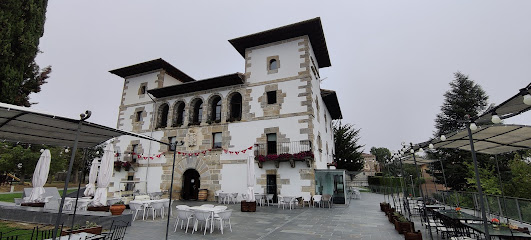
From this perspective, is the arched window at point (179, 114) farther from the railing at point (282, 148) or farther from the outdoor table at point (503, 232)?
the outdoor table at point (503, 232)

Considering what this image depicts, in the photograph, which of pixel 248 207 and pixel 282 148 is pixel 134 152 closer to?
pixel 248 207

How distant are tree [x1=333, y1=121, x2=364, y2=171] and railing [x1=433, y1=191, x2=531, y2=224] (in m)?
10.8

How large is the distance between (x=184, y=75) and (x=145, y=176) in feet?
32.0

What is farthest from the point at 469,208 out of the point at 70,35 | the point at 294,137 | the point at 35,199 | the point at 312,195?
the point at 70,35

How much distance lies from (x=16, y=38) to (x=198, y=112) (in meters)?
10.4

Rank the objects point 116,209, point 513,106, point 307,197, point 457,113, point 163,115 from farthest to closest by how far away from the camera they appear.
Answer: point 457,113 < point 163,115 < point 307,197 < point 116,209 < point 513,106

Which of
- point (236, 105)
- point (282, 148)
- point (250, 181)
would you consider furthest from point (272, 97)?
point (250, 181)

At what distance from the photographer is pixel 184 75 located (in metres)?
22.2

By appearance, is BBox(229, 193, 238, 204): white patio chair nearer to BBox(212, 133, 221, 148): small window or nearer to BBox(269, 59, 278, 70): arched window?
BBox(212, 133, 221, 148): small window

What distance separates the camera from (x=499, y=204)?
9.91 metres

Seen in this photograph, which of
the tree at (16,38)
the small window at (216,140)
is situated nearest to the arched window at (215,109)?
the small window at (216,140)

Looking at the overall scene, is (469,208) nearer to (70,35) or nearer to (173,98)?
(173,98)

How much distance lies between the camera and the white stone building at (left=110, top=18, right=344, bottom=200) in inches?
564

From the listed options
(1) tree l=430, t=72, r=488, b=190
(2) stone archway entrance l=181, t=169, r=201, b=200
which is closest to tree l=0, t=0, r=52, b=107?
(2) stone archway entrance l=181, t=169, r=201, b=200
